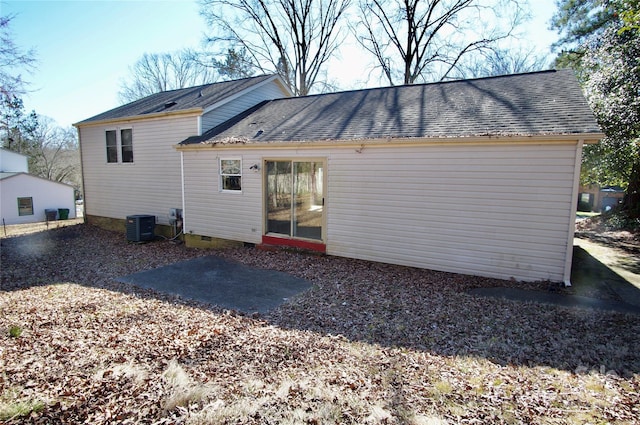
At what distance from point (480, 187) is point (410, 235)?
1.71 m

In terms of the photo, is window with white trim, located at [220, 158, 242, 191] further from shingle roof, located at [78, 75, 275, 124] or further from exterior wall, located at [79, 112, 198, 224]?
shingle roof, located at [78, 75, 275, 124]

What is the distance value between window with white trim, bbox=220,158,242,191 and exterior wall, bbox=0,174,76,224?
72.9 ft

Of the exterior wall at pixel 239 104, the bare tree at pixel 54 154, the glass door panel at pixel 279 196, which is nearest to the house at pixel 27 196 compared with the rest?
the bare tree at pixel 54 154

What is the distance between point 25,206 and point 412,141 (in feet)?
93.8

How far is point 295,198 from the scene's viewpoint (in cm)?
869

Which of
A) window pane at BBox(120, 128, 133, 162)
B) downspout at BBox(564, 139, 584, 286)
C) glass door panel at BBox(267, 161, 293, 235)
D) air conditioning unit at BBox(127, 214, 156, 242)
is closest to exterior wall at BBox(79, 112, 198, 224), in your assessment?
window pane at BBox(120, 128, 133, 162)

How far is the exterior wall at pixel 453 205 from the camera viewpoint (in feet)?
20.1

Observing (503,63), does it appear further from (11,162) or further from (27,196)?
(11,162)

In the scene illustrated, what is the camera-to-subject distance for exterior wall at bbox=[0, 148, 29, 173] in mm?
26594

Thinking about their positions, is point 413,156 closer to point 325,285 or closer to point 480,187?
point 480,187

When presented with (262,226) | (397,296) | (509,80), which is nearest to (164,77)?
(262,226)

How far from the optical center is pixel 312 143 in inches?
315

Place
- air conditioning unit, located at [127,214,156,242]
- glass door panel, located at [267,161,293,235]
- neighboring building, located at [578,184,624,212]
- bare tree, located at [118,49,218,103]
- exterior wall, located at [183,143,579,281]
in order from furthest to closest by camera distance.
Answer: bare tree, located at [118,49,218,103] → neighboring building, located at [578,184,624,212] → air conditioning unit, located at [127,214,156,242] → glass door panel, located at [267,161,293,235] → exterior wall, located at [183,143,579,281]

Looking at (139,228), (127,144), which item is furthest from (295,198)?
(127,144)
